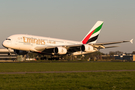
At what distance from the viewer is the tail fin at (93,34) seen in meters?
65.5

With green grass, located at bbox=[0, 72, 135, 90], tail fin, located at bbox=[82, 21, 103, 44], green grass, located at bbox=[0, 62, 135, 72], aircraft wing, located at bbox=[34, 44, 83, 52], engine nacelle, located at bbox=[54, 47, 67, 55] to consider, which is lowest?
green grass, located at bbox=[0, 72, 135, 90]

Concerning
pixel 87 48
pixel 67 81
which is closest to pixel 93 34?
pixel 87 48

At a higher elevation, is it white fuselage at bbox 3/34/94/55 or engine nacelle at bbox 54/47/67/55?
white fuselage at bbox 3/34/94/55

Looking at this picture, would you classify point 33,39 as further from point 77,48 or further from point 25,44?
point 77,48

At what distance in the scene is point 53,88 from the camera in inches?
505

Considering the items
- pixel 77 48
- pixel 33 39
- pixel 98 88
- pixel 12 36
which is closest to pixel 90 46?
pixel 77 48

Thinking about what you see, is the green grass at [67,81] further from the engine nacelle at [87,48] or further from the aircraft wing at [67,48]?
the aircraft wing at [67,48]

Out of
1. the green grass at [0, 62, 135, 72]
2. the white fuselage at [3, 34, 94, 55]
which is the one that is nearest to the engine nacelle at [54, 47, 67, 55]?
the white fuselage at [3, 34, 94, 55]

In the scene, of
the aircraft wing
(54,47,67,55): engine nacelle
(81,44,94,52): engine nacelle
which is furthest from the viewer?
(54,47,67,55): engine nacelle

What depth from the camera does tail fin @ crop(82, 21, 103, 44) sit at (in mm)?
65500

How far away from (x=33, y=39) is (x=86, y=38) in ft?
57.2

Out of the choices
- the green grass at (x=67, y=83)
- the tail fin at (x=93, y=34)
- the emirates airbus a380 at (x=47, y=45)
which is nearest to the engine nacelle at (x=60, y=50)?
the emirates airbus a380 at (x=47, y=45)

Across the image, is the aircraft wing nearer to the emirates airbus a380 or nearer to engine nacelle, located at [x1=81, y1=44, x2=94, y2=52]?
the emirates airbus a380

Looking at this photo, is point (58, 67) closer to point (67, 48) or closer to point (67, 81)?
point (67, 81)
